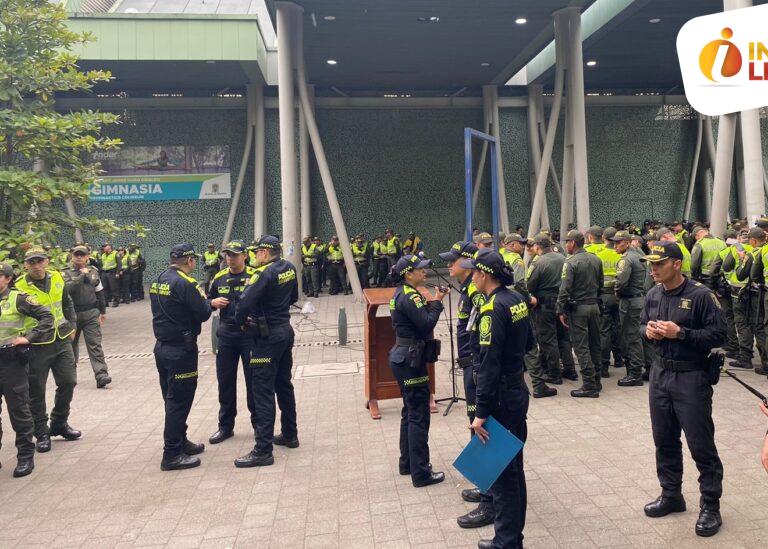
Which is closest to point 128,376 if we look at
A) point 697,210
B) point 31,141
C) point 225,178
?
point 31,141

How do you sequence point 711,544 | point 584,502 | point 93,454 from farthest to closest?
point 93,454 → point 584,502 → point 711,544

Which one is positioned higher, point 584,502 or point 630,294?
point 630,294

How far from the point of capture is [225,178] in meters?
22.8

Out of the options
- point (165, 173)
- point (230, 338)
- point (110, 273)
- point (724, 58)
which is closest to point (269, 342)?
point (230, 338)

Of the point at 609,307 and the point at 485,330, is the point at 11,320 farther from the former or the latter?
the point at 609,307

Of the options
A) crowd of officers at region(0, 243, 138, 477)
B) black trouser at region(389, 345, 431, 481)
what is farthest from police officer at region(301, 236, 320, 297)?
black trouser at region(389, 345, 431, 481)

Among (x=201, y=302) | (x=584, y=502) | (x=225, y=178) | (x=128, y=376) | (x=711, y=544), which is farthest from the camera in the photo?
(x=225, y=178)

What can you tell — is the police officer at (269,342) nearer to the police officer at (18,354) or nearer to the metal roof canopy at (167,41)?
the police officer at (18,354)

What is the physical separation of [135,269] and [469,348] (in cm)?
1639

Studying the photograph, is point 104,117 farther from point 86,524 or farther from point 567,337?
point 567,337

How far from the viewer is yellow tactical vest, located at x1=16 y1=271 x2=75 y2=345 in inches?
222

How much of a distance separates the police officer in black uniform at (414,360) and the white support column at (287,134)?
36.1 ft

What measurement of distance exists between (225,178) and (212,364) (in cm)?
1501
